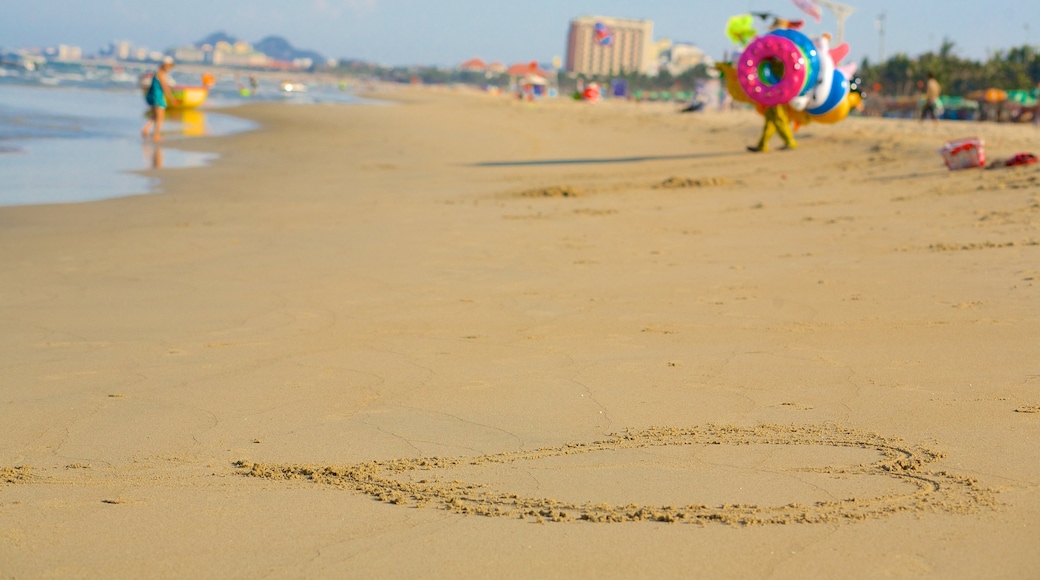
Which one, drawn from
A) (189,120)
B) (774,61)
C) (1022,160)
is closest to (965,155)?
(1022,160)

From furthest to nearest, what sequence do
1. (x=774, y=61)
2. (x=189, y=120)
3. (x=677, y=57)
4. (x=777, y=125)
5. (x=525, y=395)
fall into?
1. (x=677, y=57)
2. (x=189, y=120)
3. (x=777, y=125)
4. (x=774, y=61)
5. (x=525, y=395)

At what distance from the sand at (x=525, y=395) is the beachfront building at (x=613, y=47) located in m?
171

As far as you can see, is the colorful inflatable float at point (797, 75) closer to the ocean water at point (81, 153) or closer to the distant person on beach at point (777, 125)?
the distant person on beach at point (777, 125)

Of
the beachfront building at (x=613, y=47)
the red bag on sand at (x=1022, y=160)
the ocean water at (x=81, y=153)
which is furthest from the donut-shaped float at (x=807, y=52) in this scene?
the beachfront building at (x=613, y=47)

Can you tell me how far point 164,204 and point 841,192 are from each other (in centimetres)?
648

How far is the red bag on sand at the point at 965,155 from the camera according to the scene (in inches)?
389

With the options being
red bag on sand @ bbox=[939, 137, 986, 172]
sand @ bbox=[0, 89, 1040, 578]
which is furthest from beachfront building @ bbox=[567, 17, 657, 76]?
sand @ bbox=[0, 89, 1040, 578]

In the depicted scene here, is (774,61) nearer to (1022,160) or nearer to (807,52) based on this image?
(807,52)

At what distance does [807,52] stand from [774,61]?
49cm

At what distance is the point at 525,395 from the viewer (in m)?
3.50

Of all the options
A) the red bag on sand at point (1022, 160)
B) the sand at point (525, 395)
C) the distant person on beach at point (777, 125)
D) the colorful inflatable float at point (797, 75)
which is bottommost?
the sand at point (525, 395)

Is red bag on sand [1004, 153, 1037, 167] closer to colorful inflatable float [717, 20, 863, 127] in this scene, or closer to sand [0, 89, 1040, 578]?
sand [0, 89, 1040, 578]

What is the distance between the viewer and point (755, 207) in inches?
341

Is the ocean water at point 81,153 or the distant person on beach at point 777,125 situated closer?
the ocean water at point 81,153
